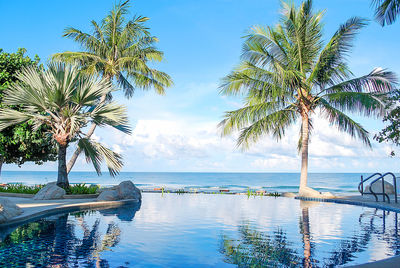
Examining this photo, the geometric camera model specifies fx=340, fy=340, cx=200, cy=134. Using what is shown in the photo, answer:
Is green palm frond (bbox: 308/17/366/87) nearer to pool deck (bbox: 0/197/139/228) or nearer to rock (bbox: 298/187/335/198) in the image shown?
rock (bbox: 298/187/335/198)

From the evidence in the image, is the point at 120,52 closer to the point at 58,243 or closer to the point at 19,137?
the point at 19,137

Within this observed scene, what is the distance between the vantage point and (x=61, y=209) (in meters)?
11.3

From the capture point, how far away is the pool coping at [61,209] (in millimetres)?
8562

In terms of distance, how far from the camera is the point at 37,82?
1402 centimetres

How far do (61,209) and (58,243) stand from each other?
491 centimetres

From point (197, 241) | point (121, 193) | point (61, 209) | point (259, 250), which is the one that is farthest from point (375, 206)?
point (61, 209)

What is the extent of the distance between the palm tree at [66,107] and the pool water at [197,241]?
4042mm

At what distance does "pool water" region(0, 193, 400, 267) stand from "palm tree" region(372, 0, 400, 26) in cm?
678

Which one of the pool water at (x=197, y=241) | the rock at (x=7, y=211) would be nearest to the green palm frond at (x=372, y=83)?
the pool water at (x=197, y=241)

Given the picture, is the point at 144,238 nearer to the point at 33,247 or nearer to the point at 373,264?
the point at 33,247

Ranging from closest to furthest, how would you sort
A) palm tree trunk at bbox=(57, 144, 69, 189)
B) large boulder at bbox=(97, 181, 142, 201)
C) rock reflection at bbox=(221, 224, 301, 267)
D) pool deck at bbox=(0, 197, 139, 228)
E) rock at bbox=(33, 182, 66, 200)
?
1. rock reflection at bbox=(221, 224, 301, 267)
2. pool deck at bbox=(0, 197, 139, 228)
3. rock at bbox=(33, 182, 66, 200)
4. large boulder at bbox=(97, 181, 142, 201)
5. palm tree trunk at bbox=(57, 144, 69, 189)

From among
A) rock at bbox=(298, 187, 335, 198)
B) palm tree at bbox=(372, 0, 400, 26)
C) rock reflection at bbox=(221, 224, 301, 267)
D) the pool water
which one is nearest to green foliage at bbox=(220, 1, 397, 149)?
rock at bbox=(298, 187, 335, 198)

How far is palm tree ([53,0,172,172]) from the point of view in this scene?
20.8 meters

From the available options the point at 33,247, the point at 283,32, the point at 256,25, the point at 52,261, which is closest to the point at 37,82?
the point at 33,247
